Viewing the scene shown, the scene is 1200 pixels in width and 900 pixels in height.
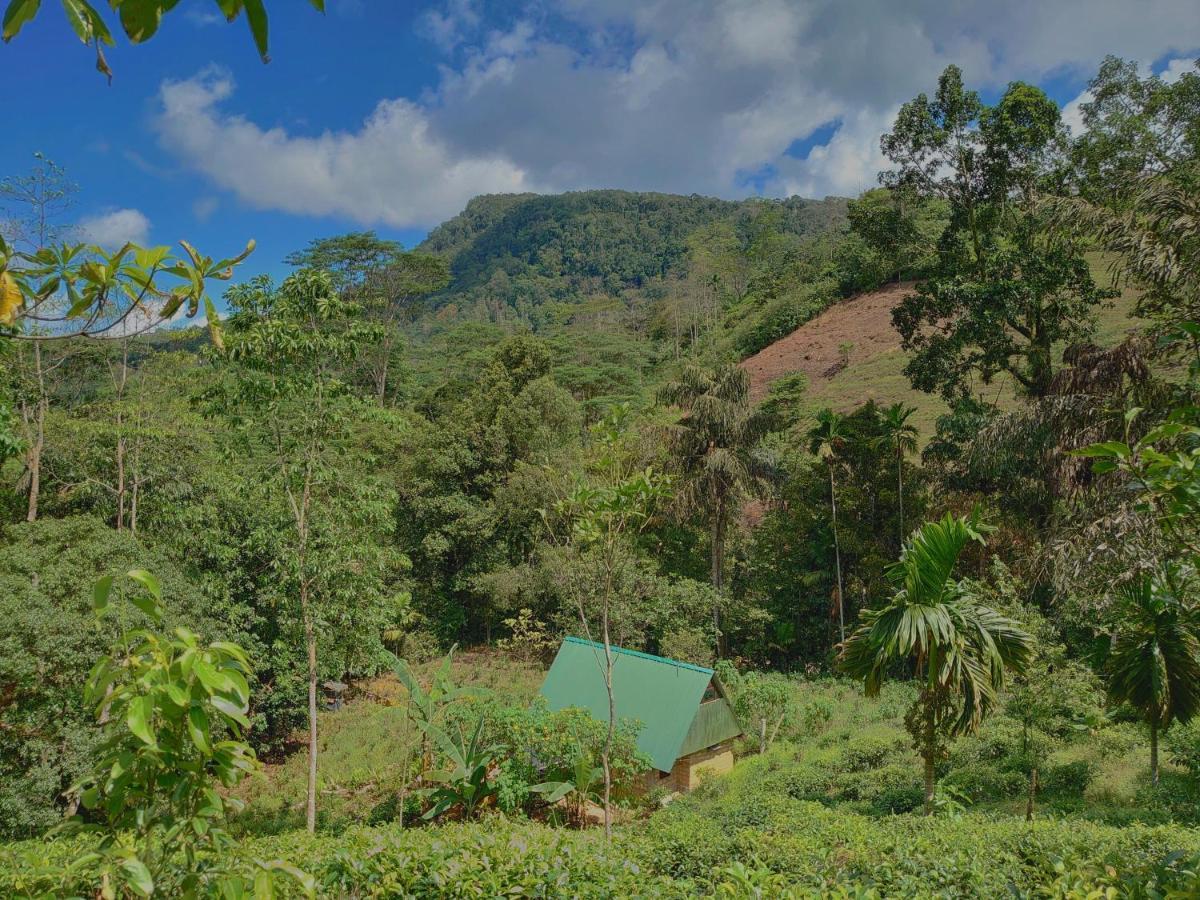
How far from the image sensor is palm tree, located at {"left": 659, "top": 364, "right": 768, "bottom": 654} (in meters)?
17.5

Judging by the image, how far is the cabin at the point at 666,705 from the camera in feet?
36.0

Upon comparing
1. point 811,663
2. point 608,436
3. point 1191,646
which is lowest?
point 811,663

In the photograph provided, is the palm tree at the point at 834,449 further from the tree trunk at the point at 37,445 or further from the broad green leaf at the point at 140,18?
the broad green leaf at the point at 140,18

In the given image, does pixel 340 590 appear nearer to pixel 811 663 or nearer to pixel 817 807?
pixel 817 807

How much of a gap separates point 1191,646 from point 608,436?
22.6 feet

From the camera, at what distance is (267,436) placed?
8.55 metres

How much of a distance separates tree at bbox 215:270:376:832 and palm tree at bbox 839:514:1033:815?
6481 mm

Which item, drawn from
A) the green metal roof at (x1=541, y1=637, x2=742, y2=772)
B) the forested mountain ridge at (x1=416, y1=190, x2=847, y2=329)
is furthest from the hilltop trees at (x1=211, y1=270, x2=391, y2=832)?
the forested mountain ridge at (x1=416, y1=190, x2=847, y2=329)

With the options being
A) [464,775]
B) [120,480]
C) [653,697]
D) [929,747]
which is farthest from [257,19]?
[120,480]

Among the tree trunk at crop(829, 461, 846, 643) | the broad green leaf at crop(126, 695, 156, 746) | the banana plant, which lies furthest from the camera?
the tree trunk at crop(829, 461, 846, 643)

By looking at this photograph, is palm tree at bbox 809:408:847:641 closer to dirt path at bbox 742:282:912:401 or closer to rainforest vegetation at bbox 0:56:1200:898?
rainforest vegetation at bbox 0:56:1200:898

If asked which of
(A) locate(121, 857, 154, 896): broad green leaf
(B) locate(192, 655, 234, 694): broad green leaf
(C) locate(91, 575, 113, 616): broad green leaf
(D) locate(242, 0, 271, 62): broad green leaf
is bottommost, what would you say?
(A) locate(121, 857, 154, 896): broad green leaf

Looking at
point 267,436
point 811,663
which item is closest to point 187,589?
point 267,436

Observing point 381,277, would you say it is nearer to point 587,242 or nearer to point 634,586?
point 634,586
